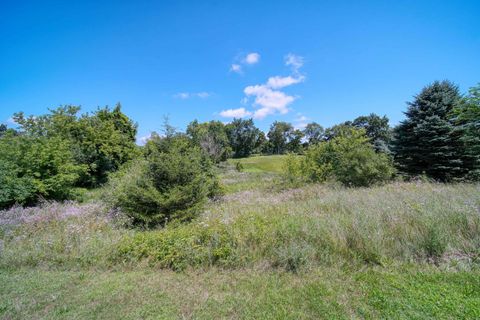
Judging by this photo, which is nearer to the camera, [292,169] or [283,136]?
[292,169]

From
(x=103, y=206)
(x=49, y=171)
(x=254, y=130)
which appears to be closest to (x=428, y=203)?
(x=103, y=206)

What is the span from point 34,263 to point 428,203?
916 centimetres

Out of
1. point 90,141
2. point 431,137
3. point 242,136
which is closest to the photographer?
point 431,137

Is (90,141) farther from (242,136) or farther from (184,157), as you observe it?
(242,136)

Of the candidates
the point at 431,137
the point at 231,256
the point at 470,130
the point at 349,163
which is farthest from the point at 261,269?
the point at 431,137

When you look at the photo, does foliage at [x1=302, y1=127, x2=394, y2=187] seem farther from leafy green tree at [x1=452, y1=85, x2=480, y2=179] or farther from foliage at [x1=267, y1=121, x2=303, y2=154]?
foliage at [x1=267, y1=121, x2=303, y2=154]

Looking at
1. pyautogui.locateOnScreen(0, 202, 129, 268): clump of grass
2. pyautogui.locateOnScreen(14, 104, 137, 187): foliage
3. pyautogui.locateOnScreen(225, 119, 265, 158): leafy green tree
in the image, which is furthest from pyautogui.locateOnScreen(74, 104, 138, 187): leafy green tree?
pyautogui.locateOnScreen(225, 119, 265, 158): leafy green tree

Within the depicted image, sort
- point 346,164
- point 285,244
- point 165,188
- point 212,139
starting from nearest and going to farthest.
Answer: point 285,244, point 165,188, point 346,164, point 212,139

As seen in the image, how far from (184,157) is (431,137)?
46.0 feet

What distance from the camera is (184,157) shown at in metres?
7.27

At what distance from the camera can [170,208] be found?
21.5ft

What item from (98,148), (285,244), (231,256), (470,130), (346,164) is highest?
(98,148)


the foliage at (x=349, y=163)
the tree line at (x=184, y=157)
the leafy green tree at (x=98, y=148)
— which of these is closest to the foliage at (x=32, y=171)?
the tree line at (x=184, y=157)

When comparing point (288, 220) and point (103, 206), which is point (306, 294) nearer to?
point (288, 220)
